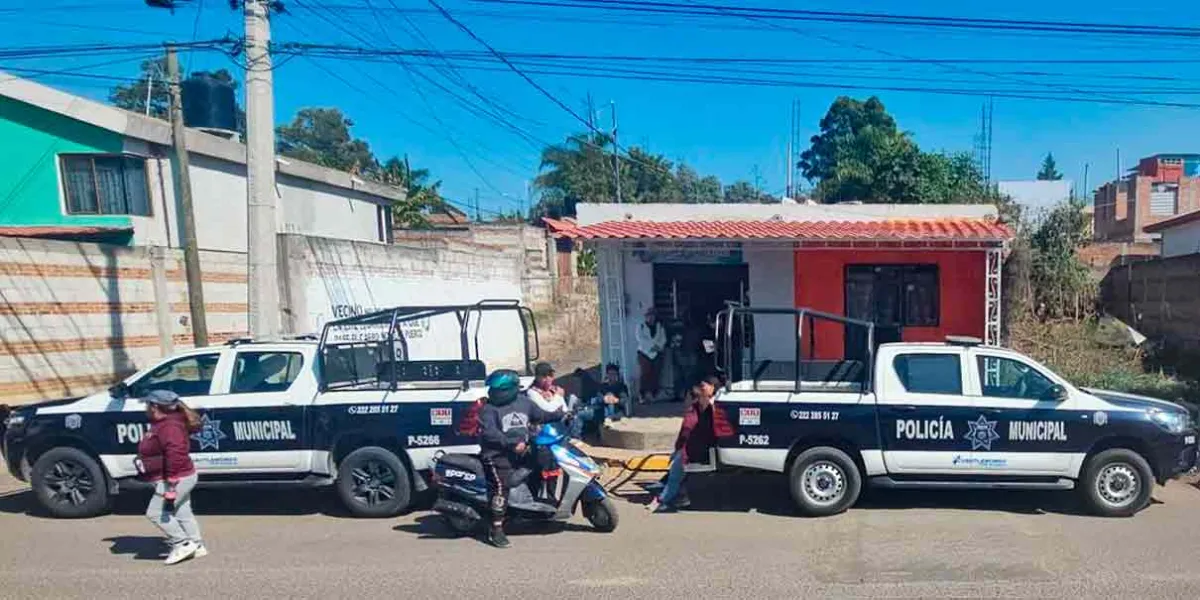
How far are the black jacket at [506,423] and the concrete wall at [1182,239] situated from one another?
61.4ft

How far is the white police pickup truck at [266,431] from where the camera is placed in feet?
23.8

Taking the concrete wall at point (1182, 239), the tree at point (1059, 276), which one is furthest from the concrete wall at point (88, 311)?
the concrete wall at point (1182, 239)

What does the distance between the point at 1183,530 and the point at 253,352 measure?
8.55m

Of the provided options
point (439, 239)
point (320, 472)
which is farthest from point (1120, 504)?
point (439, 239)

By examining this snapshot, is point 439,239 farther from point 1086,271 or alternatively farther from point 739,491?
point 739,491

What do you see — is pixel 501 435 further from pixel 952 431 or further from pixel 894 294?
pixel 894 294

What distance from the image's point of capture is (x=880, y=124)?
37.7 metres

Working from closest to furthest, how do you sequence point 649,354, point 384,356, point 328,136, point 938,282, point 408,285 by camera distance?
point 384,356 < point 649,354 < point 938,282 < point 408,285 < point 328,136

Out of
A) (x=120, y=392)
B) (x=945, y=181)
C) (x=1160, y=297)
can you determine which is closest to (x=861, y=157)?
(x=945, y=181)

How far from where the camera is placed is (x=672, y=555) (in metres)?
6.00

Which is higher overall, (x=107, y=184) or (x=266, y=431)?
(x=107, y=184)

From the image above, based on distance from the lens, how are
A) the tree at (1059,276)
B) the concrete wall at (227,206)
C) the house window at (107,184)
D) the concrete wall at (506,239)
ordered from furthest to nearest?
the concrete wall at (506,239) → the tree at (1059,276) → the concrete wall at (227,206) → the house window at (107,184)

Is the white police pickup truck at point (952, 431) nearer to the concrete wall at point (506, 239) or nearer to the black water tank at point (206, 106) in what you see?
the black water tank at point (206, 106)

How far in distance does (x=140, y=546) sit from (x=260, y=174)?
5.21 m
